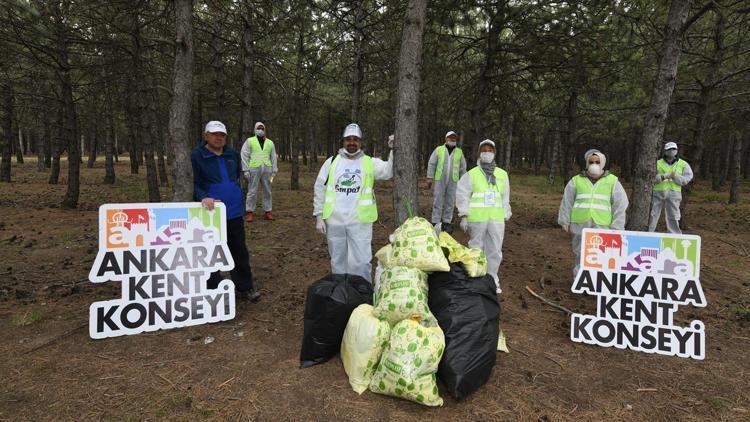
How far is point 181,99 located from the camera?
15.4 feet

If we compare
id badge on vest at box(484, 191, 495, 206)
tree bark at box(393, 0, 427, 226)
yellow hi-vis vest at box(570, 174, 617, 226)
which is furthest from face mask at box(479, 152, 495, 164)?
yellow hi-vis vest at box(570, 174, 617, 226)

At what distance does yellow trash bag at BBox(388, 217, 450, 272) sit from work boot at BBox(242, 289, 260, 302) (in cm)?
206

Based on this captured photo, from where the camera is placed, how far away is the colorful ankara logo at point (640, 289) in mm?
3586

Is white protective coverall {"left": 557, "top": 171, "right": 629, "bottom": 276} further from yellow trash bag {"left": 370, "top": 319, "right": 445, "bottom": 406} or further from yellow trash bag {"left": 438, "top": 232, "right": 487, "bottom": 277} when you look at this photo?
yellow trash bag {"left": 370, "top": 319, "right": 445, "bottom": 406}

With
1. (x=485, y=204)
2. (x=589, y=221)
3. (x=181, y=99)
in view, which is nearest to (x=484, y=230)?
(x=485, y=204)

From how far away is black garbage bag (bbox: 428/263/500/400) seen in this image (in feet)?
9.02

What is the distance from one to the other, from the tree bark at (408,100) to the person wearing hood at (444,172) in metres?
3.48

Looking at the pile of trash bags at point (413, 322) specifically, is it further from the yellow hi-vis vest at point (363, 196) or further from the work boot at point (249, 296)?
the work boot at point (249, 296)

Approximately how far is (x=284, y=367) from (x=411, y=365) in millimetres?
1128

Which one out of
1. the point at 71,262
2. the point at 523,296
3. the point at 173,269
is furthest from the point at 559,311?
the point at 71,262

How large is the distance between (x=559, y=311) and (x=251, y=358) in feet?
11.4

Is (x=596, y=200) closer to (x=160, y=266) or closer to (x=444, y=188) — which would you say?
(x=444, y=188)

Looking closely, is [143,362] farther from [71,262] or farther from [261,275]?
[71,262]

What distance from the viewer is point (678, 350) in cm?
352
